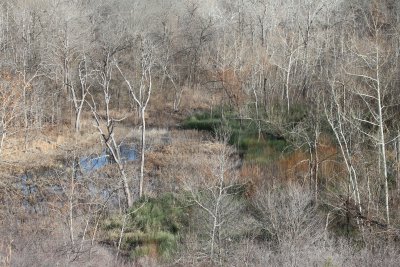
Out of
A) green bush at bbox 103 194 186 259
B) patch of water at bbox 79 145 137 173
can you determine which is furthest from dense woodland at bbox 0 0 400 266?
patch of water at bbox 79 145 137 173

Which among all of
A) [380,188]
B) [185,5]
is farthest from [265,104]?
[185,5]

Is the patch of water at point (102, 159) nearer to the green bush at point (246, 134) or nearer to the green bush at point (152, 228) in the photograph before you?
the green bush at point (246, 134)

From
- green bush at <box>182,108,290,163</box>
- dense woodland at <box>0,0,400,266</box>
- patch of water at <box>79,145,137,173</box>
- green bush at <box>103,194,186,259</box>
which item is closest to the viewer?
dense woodland at <box>0,0,400,266</box>

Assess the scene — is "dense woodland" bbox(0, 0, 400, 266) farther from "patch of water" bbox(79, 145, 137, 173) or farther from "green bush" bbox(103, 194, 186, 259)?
"patch of water" bbox(79, 145, 137, 173)

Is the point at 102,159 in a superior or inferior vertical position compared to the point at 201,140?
inferior

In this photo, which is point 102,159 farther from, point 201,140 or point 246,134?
point 246,134

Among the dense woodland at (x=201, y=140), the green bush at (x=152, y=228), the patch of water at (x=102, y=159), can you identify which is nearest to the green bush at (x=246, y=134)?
the dense woodland at (x=201, y=140)

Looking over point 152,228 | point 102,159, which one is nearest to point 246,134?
point 102,159

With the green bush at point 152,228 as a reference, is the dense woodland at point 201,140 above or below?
above

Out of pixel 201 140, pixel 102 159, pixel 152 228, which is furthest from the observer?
pixel 201 140

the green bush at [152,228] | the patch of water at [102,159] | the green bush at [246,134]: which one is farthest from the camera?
the patch of water at [102,159]
